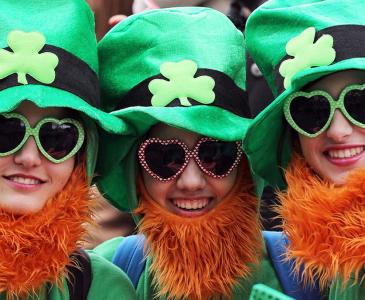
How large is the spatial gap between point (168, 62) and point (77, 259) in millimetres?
658

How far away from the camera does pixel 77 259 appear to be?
267cm

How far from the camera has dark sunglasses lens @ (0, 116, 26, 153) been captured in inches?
97.1

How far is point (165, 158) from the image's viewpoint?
264cm

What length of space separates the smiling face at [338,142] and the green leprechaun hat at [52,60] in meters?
0.59

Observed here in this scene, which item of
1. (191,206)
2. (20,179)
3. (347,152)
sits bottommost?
(191,206)

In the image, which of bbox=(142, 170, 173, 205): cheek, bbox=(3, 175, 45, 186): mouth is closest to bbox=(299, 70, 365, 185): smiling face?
bbox=(142, 170, 173, 205): cheek

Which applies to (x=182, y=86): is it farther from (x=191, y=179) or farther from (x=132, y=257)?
(x=132, y=257)

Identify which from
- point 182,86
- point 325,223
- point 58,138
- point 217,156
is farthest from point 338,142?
point 58,138

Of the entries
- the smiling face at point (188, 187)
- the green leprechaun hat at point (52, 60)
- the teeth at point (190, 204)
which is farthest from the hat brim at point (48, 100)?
the teeth at point (190, 204)

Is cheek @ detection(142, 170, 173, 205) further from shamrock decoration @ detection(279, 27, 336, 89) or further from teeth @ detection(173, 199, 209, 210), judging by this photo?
shamrock decoration @ detection(279, 27, 336, 89)

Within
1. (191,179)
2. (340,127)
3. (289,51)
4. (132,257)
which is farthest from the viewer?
(132,257)

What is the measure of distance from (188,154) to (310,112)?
40 cm

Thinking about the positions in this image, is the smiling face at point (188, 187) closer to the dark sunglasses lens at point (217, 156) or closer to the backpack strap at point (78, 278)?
the dark sunglasses lens at point (217, 156)

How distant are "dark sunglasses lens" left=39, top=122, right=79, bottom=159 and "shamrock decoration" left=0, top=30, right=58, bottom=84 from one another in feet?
0.44
